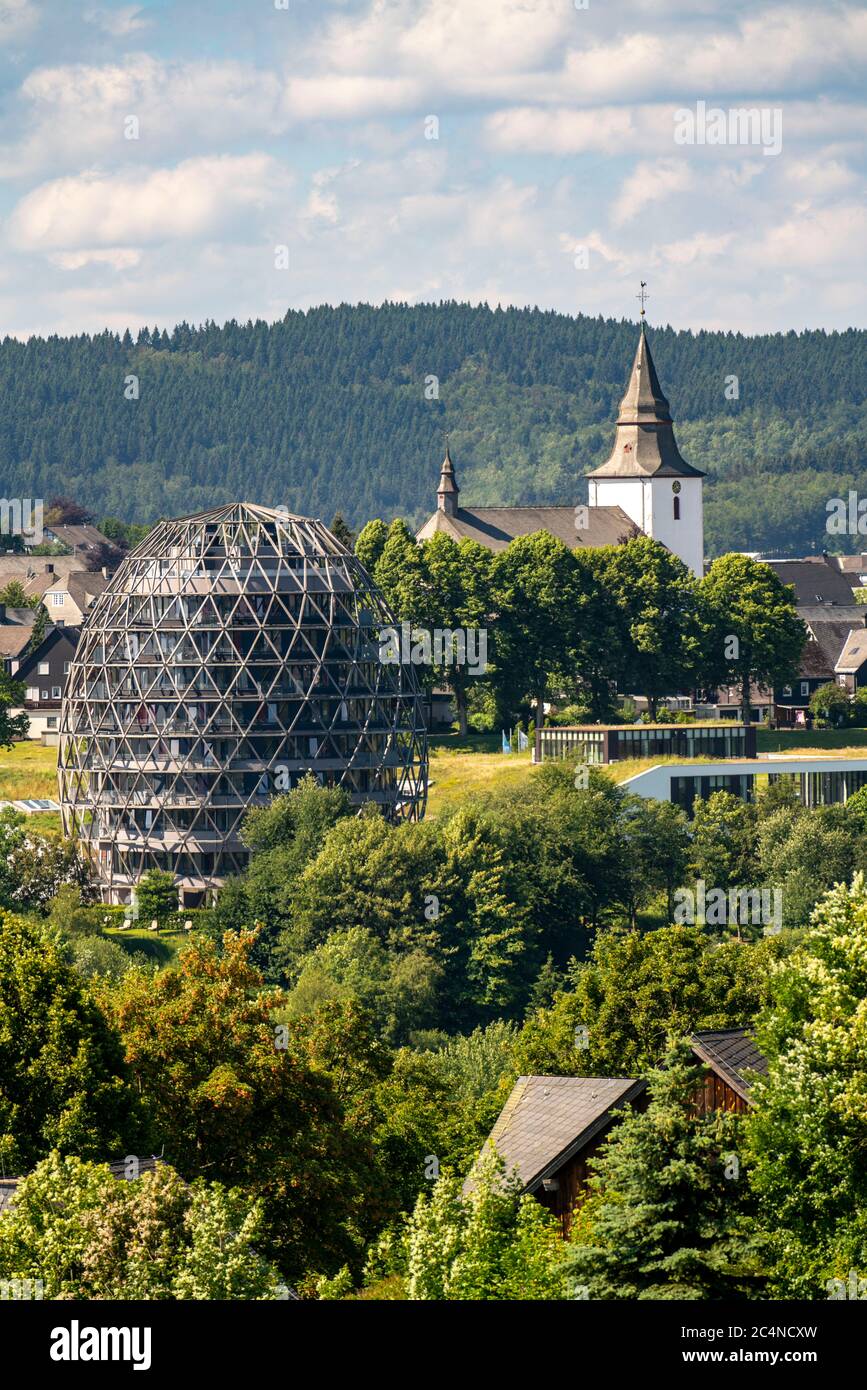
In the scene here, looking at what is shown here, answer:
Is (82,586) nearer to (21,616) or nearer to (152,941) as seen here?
(21,616)

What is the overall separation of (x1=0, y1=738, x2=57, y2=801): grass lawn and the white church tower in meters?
58.5

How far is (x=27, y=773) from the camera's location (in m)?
110

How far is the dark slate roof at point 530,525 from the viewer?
5965 inches

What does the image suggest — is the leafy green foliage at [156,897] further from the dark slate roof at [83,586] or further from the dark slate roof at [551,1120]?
the dark slate roof at [83,586]

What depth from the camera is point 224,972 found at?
44969 millimetres

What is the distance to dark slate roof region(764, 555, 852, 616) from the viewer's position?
190500 mm

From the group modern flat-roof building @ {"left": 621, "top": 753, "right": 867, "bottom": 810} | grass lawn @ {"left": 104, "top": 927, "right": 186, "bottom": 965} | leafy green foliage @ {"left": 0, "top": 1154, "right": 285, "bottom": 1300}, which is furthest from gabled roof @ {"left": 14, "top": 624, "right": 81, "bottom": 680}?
leafy green foliage @ {"left": 0, "top": 1154, "right": 285, "bottom": 1300}

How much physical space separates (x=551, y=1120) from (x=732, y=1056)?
3.67 m

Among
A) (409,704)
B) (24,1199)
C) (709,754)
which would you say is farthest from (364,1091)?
(709,754)

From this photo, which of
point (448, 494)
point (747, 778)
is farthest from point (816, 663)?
point (747, 778)

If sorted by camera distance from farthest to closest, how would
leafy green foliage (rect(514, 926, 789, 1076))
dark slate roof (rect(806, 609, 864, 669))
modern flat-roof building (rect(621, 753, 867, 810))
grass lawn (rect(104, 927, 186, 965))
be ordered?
dark slate roof (rect(806, 609, 864, 669))
modern flat-roof building (rect(621, 753, 867, 810))
grass lawn (rect(104, 927, 186, 965))
leafy green foliage (rect(514, 926, 789, 1076))

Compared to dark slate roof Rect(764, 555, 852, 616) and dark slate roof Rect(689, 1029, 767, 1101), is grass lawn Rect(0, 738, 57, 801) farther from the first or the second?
dark slate roof Rect(764, 555, 852, 616)

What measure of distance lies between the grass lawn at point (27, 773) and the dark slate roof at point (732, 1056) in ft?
230
